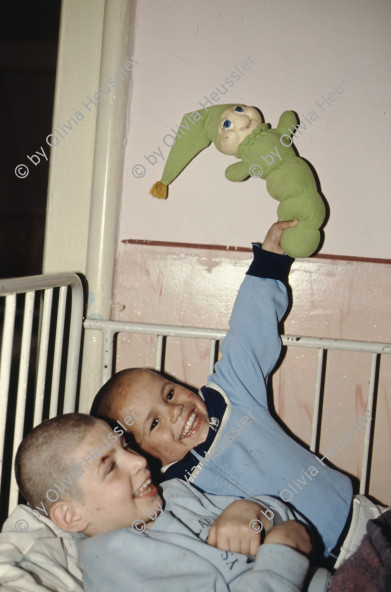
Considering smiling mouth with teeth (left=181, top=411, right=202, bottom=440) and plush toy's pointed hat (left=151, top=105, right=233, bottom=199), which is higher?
plush toy's pointed hat (left=151, top=105, right=233, bottom=199)

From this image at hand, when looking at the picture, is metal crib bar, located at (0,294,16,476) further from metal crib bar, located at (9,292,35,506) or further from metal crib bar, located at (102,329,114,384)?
metal crib bar, located at (102,329,114,384)

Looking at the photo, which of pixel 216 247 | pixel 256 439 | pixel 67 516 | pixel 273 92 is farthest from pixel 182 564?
pixel 273 92

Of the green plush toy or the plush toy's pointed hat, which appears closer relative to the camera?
the green plush toy

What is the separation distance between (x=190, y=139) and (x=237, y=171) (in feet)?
0.51

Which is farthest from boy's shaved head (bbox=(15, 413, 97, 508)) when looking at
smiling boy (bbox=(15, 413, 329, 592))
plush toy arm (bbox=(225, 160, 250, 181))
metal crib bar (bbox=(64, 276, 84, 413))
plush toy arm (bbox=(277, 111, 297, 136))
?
plush toy arm (bbox=(277, 111, 297, 136))

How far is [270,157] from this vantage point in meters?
1.09

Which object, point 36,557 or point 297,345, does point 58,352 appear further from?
point 297,345

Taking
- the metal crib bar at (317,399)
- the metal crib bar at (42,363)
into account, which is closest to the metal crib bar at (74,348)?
the metal crib bar at (42,363)

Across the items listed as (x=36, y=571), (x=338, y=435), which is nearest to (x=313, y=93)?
(x=338, y=435)

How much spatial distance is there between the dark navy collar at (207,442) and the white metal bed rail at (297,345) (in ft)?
0.50

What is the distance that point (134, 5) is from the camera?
1257mm

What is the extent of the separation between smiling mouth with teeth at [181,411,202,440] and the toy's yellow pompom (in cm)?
59

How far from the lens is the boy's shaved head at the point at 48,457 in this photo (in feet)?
2.66

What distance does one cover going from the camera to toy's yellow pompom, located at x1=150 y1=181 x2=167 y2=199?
48.8 inches
